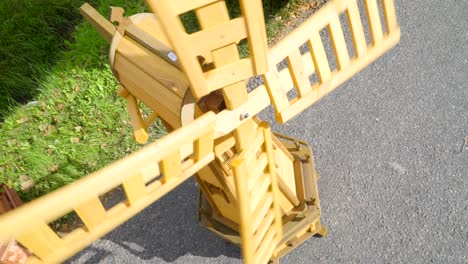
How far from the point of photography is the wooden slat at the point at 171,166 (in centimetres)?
167

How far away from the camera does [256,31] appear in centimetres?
156

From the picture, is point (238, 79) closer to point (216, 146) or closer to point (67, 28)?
point (216, 146)

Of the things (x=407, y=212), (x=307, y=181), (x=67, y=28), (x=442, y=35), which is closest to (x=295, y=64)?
(x=307, y=181)

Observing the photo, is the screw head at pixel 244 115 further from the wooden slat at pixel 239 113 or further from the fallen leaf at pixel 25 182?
the fallen leaf at pixel 25 182

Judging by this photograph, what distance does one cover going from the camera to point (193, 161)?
1.89 metres

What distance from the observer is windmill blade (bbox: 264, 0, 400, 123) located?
1.91 meters

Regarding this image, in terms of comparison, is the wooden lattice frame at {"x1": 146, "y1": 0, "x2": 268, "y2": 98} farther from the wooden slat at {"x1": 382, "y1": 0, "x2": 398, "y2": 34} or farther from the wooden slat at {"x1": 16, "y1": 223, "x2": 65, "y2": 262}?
the wooden slat at {"x1": 382, "y1": 0, "x2": 398, "y2": 34}

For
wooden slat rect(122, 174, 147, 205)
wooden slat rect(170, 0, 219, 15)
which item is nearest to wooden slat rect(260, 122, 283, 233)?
wooden slat rect(122, 174, 147, 205)

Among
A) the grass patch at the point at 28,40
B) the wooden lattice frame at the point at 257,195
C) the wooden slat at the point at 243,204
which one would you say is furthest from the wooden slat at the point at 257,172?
the grass patch at the point at 28,40

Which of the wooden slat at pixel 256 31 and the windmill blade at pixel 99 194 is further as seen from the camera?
the wooden slat at pixel 256 31

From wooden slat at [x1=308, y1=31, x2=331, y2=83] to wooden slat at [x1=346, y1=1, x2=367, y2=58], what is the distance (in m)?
0.19

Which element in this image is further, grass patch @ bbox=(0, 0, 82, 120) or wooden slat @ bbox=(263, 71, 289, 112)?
grass patch @ bbox=(0, 0, 82, 120)

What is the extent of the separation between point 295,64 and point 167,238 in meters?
2.19

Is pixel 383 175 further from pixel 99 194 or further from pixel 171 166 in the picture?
pixel 99 194
